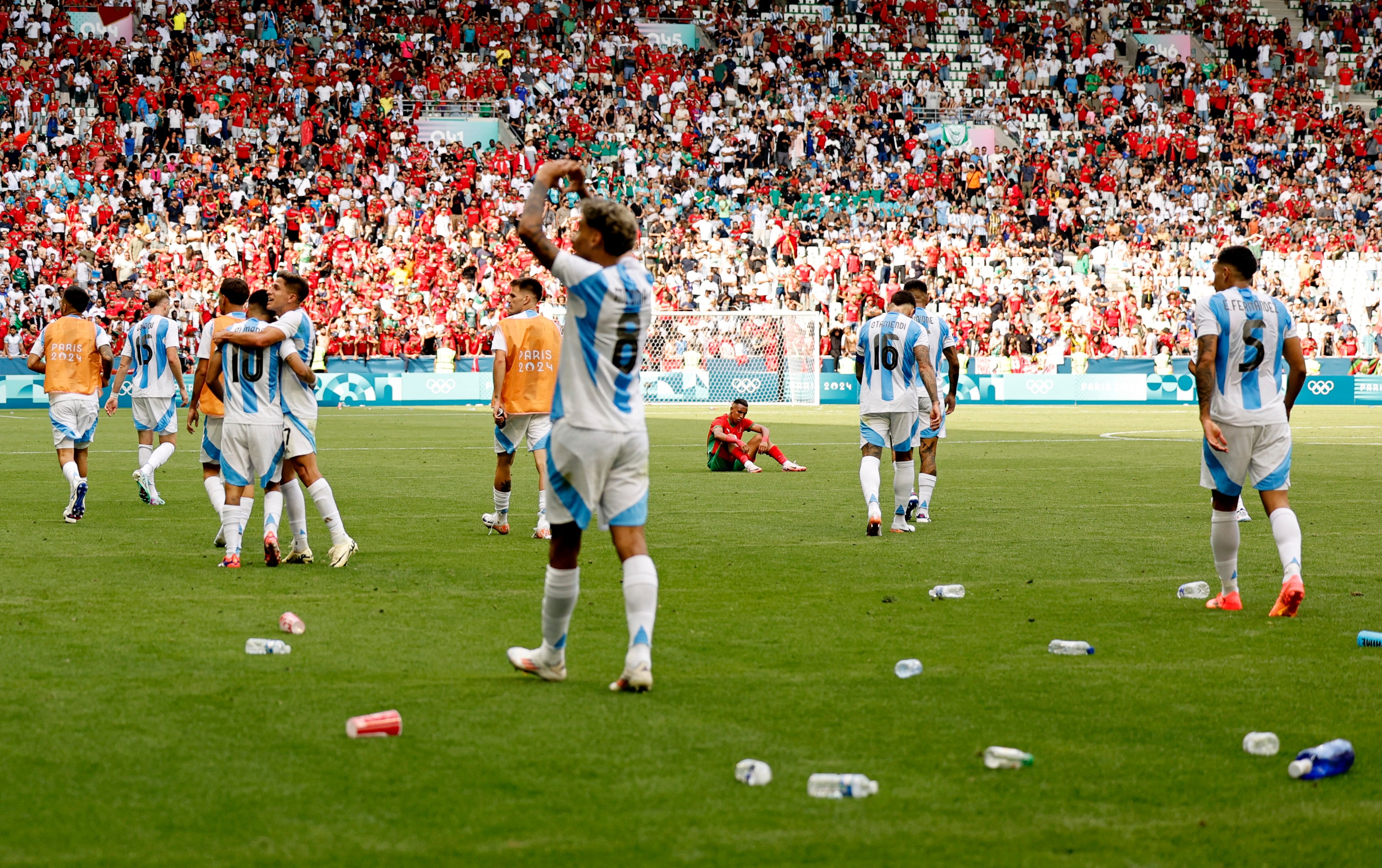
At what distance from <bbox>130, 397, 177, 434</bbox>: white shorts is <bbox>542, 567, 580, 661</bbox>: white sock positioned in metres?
9.52

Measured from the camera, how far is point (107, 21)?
45.3m

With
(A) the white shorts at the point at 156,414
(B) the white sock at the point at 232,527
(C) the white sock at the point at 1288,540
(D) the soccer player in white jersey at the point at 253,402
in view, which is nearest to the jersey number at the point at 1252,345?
(C) the white sock at the point at 1288,540

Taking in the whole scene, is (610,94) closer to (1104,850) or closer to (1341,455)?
(1341,455)

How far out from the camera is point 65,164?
39469 millimetres

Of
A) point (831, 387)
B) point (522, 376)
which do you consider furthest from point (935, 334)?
point (831, 387)

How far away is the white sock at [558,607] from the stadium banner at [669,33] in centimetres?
4523

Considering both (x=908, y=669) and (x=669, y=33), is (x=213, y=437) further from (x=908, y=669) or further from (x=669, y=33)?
(x=669, y=33)

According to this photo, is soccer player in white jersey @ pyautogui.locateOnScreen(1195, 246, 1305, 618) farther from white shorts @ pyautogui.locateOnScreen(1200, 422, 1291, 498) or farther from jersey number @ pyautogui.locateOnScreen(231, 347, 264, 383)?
jersey number @ pyautogui.locateOnScreen(231, 347, 264, 383)

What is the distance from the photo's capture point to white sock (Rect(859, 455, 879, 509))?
38.8ft

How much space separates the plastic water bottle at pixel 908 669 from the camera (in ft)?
20.8

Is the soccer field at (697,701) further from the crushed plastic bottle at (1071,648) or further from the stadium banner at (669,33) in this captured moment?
the stadium banner at (669,33)

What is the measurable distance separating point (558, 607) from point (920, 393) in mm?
7094

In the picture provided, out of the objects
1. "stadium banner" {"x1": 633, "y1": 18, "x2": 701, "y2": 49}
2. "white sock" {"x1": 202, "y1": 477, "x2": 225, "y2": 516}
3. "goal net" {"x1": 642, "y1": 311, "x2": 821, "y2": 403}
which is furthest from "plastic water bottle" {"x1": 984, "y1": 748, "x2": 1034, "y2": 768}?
"stadium banner" {"x1": 633, "y1": 18, "x2": 701, "y2": 49}

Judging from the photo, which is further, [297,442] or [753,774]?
[297,442]
